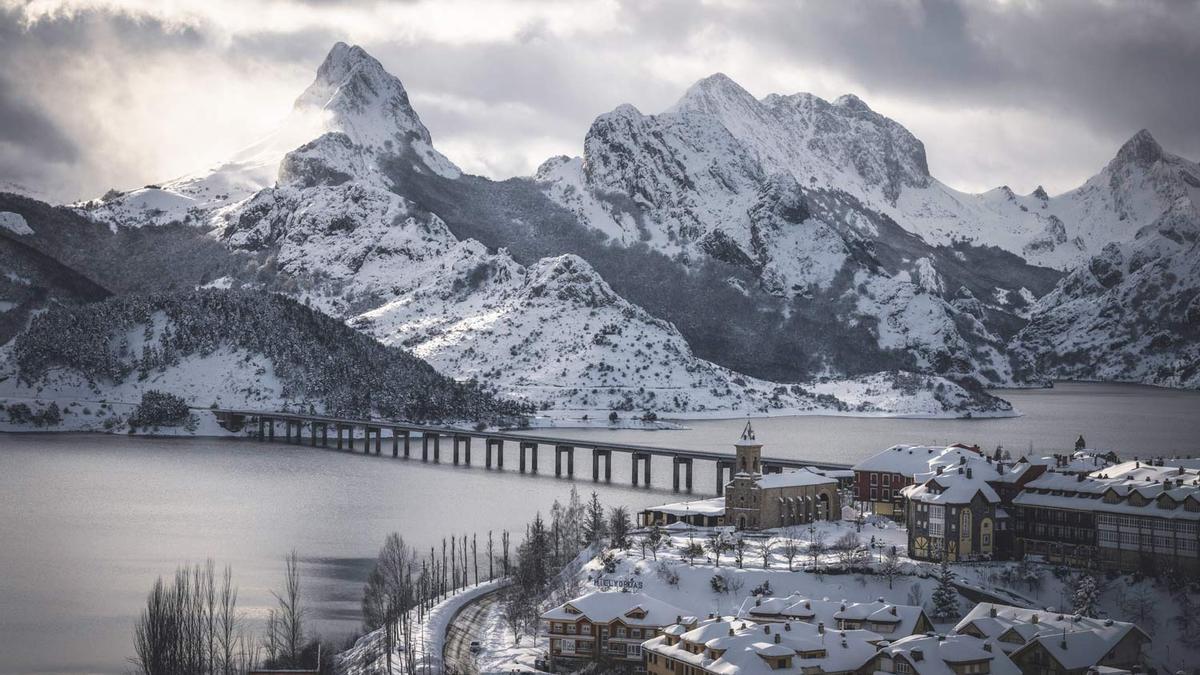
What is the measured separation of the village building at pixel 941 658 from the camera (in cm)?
7194

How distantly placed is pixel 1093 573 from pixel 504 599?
40.7 m

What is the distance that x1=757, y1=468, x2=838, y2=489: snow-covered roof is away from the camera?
119625 millimetres

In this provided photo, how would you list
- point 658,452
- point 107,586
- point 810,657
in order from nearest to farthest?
point 810,657, point 107,586, point 658,452

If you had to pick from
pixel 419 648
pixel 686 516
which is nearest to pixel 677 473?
pixel 686 516

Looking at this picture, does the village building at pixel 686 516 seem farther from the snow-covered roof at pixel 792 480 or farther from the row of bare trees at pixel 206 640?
the row of bare trees at pixel 206 640

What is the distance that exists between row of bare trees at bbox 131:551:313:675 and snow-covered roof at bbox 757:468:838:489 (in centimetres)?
4277

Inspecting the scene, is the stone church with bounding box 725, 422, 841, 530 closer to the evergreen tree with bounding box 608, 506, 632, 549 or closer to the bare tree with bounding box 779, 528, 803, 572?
the bare tree with bounding box 779, 528, 803, 572

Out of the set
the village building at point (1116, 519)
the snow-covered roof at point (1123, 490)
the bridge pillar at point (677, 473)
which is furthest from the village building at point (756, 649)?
the bridge pillar at point (677, 473)

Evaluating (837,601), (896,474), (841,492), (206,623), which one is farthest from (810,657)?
(841,492)

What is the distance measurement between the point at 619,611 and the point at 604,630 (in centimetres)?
169

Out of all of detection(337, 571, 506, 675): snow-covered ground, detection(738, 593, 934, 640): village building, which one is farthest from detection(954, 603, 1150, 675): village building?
detection(337, 571, 506, 675): snow-covered ground

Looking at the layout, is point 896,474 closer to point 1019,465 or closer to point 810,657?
point 1019,465

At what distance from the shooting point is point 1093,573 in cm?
9244

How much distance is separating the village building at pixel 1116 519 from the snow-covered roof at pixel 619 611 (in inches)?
1178
